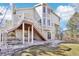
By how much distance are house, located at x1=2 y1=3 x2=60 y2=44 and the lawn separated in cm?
8

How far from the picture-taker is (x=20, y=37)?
1.60 m

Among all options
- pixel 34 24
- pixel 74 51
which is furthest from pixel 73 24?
pixel 34 24

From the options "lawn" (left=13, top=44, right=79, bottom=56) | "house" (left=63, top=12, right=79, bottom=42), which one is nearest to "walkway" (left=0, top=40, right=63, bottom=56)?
"lawn" (left=13, top=44, right=79, bottom=56)

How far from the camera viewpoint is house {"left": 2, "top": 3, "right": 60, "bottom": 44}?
5.24 feet

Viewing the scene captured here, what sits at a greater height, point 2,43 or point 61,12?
point 61,12

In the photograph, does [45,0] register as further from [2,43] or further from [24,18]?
[2,43]

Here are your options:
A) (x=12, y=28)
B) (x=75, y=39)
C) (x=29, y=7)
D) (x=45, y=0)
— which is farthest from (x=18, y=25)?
(x=75, y=39)

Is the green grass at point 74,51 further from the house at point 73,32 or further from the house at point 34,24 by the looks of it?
the house at point 34,24

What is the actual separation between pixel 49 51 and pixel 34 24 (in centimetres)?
28

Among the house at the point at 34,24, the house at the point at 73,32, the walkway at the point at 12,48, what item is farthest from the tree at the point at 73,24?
the walkway at the point at 12,48

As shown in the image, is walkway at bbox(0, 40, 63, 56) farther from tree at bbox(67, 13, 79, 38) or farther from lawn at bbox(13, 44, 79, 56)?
tree at bbox(67, 13, 79, 38)

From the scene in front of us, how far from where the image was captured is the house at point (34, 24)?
5.24 ft

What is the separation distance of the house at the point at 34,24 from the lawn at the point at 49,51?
0.08 metres

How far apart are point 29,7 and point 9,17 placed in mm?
200
